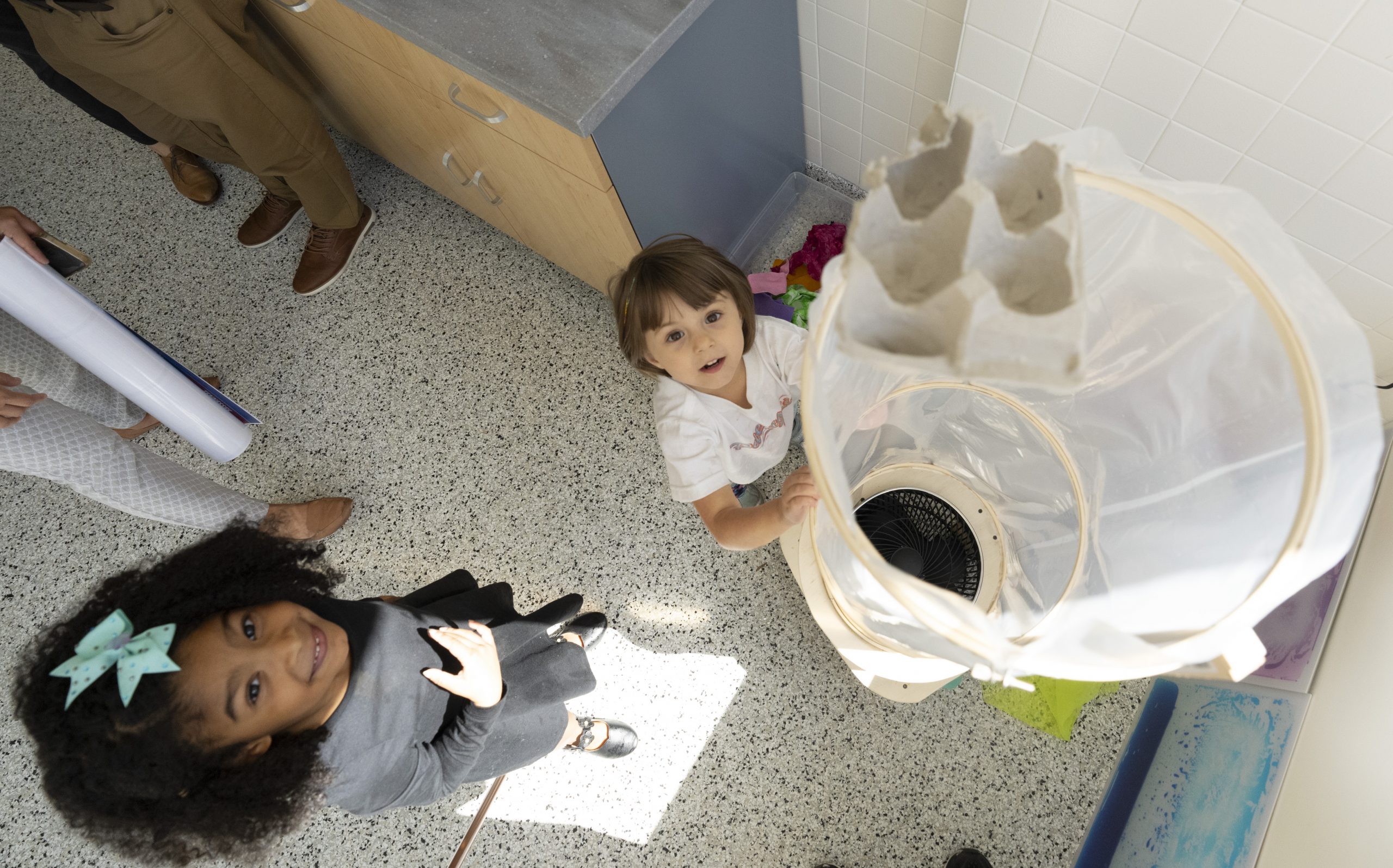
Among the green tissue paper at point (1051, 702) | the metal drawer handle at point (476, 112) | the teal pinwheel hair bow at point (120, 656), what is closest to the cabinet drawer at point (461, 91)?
the metal drawer handle at point (476, 112)

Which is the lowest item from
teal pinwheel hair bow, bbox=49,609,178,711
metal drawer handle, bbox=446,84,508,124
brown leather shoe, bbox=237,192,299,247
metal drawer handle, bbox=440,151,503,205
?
brown leather shoe, bbox=237,192,299,247

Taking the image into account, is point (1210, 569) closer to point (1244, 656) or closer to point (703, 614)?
point (1244, 656)

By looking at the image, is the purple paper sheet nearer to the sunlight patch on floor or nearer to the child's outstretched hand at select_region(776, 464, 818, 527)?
the child's outstretched hand at select_region(776, 464, 818, 527)

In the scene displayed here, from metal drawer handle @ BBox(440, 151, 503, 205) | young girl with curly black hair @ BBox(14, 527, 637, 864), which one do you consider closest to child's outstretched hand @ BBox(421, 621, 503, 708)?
young girl with curly black hair @ BBox(14, 527, 637, 864)

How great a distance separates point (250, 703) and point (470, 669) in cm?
27

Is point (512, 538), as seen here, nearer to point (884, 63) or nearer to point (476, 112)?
point (476, 112)

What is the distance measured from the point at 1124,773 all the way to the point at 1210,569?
2.49 feet

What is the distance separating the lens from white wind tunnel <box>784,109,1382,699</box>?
39 cm

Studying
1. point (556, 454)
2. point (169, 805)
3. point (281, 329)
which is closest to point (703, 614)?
point (556, 454)

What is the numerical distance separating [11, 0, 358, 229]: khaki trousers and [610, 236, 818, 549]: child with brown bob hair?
0.79 meters

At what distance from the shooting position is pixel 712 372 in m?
0.99

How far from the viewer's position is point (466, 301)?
1.65 meters

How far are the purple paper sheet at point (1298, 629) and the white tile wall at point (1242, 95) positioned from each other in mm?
382

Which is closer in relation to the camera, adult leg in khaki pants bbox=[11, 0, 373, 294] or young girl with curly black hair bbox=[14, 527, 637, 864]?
young girl with curly black hair bbox=[14, 527, 637, 864]
